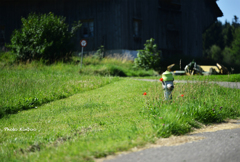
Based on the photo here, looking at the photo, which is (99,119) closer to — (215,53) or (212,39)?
(215,53)

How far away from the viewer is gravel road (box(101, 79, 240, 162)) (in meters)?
4.07

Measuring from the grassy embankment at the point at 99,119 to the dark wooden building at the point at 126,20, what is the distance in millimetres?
14136

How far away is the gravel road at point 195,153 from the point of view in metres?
4.07

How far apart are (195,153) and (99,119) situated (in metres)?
3.42

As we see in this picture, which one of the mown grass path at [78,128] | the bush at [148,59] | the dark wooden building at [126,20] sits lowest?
the mown grass path at [78,128]

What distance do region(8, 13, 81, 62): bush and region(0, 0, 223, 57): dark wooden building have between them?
464 cm

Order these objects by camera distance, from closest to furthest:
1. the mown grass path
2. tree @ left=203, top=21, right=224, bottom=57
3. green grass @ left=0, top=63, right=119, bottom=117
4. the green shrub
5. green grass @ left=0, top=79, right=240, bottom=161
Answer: the mown grass path → green grass @ left=0, top=79, right=240, bottom=161 → green grass @ left=0, top=63, right=119, bottom=117 → the green shrub → tree @ left=203, top=21, right=224, bottom=57

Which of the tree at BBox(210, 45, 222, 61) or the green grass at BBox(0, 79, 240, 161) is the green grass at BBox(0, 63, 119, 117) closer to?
the green grass at BBox(0, 79, 240, 161)

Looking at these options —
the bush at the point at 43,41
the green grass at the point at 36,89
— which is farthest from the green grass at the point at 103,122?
the bush at the point at 43,41

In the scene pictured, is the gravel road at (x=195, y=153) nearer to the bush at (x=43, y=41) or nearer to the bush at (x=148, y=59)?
the bush at (x=43, y=41)

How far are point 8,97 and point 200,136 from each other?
7.76 metres

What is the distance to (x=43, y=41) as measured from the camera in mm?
21312

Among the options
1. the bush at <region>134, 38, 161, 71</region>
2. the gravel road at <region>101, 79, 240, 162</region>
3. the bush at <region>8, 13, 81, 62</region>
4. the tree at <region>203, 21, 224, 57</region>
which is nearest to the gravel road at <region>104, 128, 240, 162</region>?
the gravel road at <region>101, 79, 240, 162</region>

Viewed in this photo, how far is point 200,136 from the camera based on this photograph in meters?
5.45
